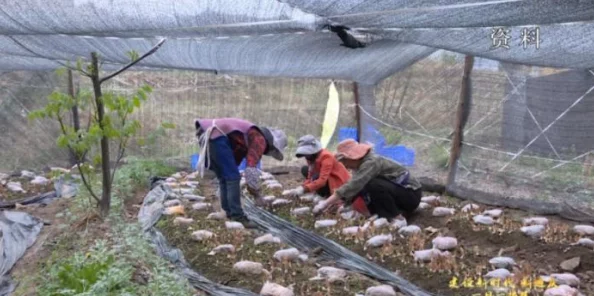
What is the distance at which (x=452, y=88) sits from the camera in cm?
626

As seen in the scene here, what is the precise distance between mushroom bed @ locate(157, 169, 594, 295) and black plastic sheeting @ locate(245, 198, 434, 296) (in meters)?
0.08

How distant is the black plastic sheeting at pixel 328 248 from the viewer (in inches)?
134

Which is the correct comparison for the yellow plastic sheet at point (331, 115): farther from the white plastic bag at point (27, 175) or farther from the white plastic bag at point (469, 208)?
the white plastic bag at point (27, 175)

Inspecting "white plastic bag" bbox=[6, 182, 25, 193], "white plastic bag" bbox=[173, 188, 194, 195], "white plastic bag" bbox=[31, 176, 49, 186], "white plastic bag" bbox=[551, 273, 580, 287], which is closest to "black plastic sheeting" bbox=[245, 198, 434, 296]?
"white plastic bag" bbox=[551, 273, 580, 287]

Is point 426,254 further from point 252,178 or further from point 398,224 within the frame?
point 252,178

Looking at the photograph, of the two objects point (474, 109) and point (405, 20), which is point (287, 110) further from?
point (405, 20)

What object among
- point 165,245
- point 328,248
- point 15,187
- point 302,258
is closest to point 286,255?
point 302,258

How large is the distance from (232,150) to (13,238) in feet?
5.30

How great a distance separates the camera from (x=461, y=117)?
5812 millimetres

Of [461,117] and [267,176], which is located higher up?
[461,117]

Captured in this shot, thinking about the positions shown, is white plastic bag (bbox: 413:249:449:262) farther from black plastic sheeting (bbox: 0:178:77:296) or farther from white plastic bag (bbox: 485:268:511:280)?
black plastic sheeting (bbox: 0:178:77:296)

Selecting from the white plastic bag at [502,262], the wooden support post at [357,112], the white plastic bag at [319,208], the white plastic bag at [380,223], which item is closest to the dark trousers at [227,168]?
the white plastic bag at [319,208]

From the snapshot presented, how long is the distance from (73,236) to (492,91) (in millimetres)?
3551

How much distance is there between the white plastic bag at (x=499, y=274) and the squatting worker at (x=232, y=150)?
190 cm
